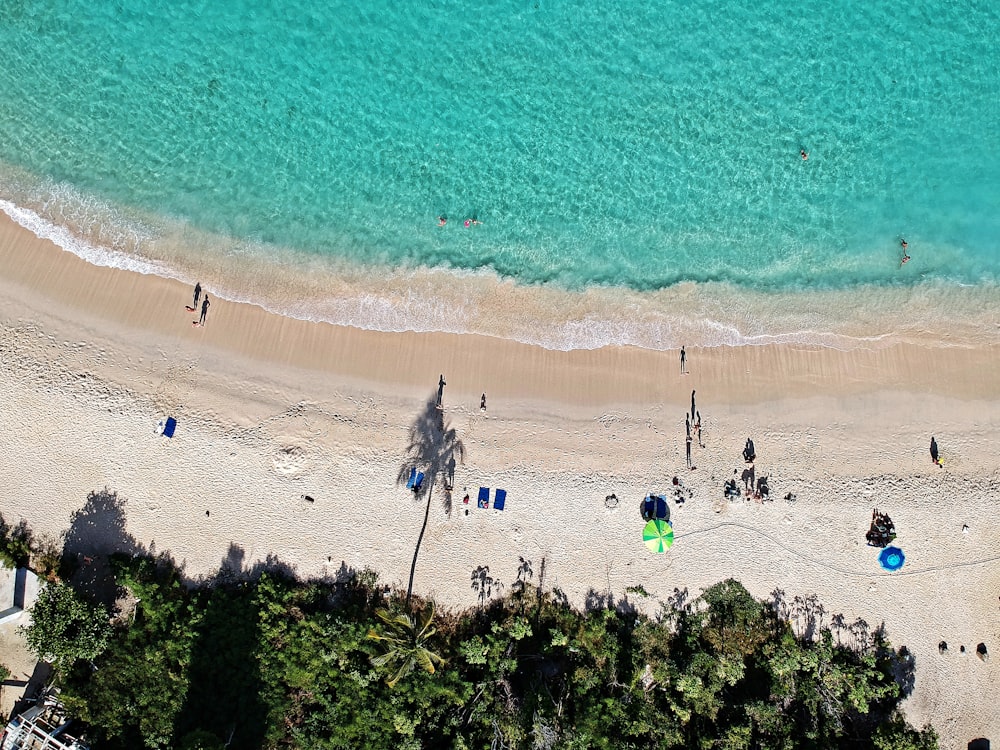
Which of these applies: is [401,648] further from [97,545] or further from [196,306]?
[196,306]

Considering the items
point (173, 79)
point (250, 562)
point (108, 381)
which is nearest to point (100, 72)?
point (173, 79)

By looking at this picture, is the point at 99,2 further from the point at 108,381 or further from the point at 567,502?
the point at 567,502

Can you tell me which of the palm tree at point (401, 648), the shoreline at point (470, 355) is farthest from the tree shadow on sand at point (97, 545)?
the palm tree at point (401, 648)

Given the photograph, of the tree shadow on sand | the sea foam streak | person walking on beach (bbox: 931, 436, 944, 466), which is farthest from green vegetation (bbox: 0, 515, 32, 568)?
person walking on beach (bbox: 931, 436, 944, 466)

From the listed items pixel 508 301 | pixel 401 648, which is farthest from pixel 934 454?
pixel 401 648

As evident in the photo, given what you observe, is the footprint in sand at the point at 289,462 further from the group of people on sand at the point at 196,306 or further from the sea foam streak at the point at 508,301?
the group of people on sand at the point at 196,306

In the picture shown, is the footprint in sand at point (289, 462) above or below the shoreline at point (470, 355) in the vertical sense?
below

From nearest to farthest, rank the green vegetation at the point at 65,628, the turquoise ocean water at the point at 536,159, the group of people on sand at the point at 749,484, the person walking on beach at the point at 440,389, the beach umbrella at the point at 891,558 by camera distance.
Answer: the green vegetation at the point at 65,628
the beach umbrella at the point at 891,558
the group of people on sand at the point at 749,484
the person walking on beach at the point at 440,389
the turquoise ocean water at the point at 536,159
